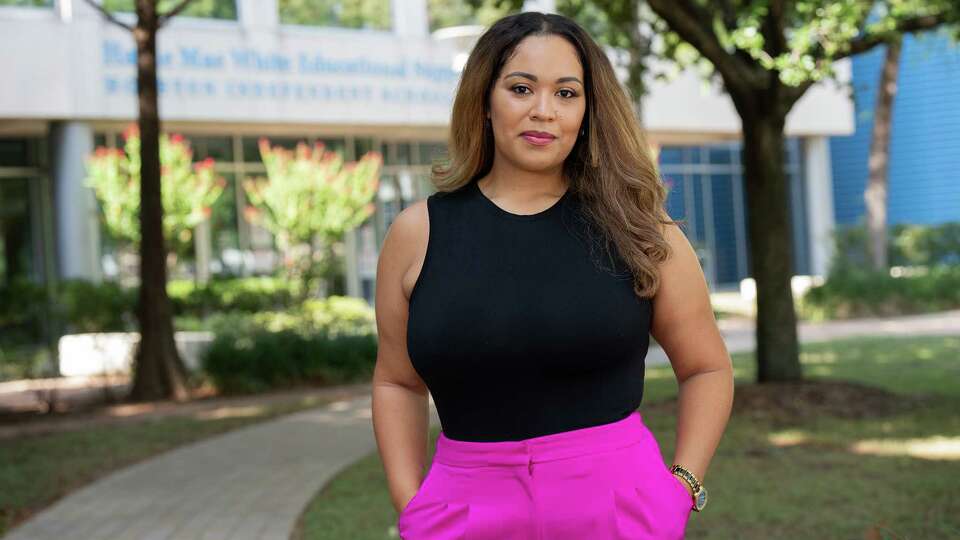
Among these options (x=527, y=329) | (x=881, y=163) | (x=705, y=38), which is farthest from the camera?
(x=881, y=163)

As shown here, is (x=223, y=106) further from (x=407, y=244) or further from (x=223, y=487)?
(x=407, y=244)

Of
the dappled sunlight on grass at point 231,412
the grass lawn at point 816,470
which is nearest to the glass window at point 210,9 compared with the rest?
the dappled sunlight on grass at point 231,412

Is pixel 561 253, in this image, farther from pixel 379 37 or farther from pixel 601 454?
pixel 379 37

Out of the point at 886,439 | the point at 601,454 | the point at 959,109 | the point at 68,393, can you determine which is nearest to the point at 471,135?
the point at 601,454

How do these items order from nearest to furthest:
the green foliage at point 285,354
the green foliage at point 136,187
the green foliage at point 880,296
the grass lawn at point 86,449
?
the grass lawn at point 86,449 → the green foliage at point 285,354 → the green foliage at point 136,187 → the green foliage at point 880,296

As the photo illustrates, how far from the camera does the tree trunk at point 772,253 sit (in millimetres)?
10500

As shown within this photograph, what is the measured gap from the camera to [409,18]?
2492 cm

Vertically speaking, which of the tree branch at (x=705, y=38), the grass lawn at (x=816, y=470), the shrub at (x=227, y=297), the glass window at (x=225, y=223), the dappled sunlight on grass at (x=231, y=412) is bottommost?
the dappled sunlight on grass at (x=231, y=412)

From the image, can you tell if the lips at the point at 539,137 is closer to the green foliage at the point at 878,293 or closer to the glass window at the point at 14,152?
the green foliage at the point at 878,293

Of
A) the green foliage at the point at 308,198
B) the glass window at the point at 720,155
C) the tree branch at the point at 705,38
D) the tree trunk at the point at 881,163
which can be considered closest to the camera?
the tree branch at the point at 705,38

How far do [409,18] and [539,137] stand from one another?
22864mm

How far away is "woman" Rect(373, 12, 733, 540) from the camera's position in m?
2.43

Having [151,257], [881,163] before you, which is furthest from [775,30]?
[881,163]

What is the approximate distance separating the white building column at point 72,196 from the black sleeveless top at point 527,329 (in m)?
20.1
